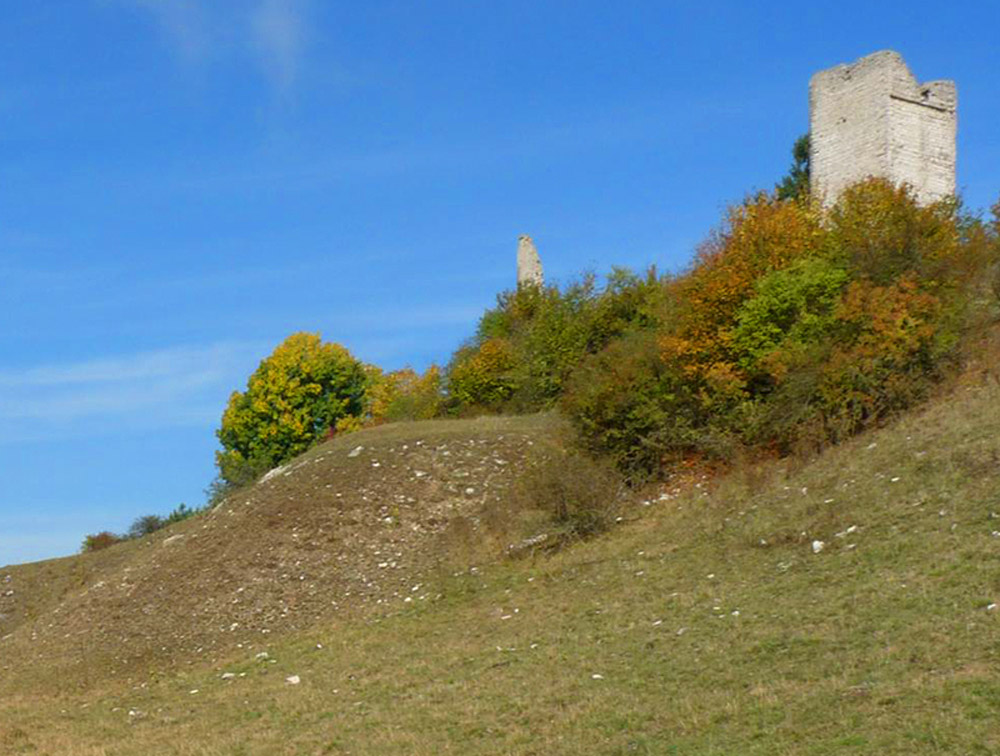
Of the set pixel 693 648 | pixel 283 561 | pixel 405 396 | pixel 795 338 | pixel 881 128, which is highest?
pixel 881 128

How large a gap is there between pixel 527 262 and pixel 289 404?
1462 centimetres

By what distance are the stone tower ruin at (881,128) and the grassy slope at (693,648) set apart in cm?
1471

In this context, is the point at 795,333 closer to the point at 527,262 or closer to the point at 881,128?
the point at 881,128

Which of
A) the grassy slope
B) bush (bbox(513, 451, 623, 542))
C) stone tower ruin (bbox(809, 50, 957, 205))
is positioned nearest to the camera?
the grassy slope

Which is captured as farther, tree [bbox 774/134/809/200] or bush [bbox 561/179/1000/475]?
tree [bbox 774/134/809/200]

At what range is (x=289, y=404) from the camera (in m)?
63.2

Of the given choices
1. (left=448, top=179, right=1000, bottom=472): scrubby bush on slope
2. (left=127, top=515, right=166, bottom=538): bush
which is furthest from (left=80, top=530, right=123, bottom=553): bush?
(left=448, top=179, right=1000, bottom=472): scrubby bush on slope

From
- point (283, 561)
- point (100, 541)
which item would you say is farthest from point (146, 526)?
point (283, 561)

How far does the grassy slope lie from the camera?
42.2ft

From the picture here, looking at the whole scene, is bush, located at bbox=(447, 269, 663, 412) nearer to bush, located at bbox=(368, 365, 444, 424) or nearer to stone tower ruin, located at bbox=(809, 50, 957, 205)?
bush, located at bbox=(368, 365, 444, 424)

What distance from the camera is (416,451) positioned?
31984mm

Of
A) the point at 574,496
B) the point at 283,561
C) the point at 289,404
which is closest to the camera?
the point at 574,496

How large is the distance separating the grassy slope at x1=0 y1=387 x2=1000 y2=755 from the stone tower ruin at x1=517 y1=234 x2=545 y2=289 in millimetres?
31176

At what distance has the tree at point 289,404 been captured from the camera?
2469 inches
